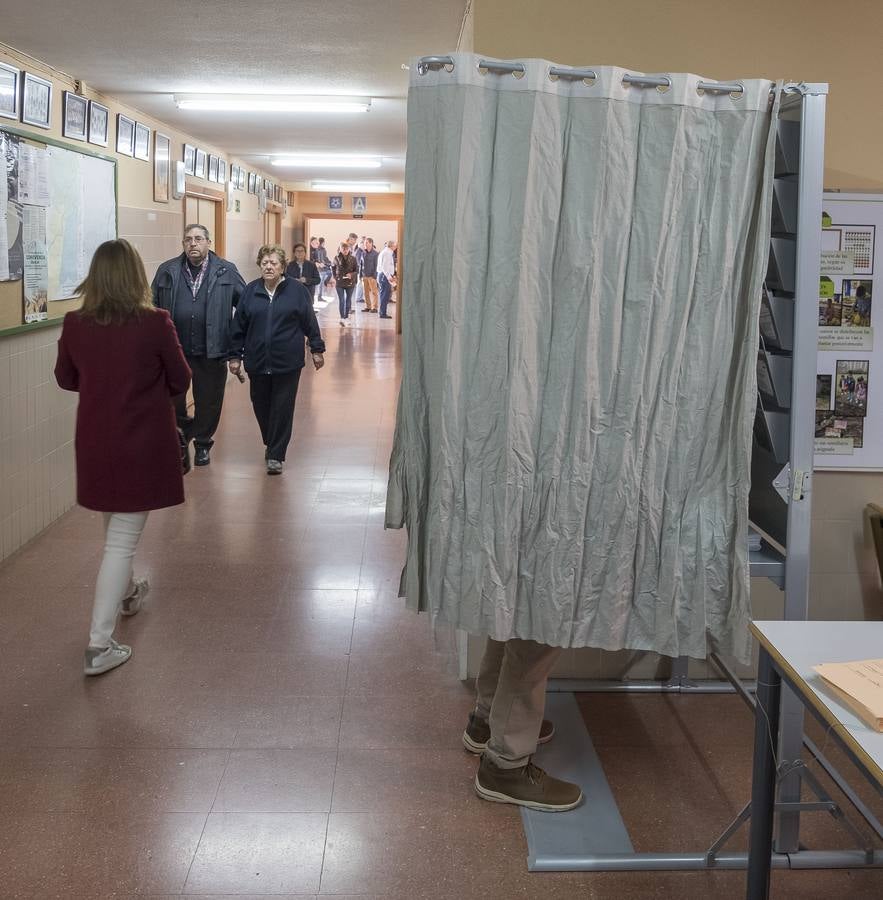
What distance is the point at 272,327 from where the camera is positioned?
7.18 metres

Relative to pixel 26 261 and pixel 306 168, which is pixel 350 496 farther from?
pixel 306 168

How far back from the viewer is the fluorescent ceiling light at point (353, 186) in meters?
18.1

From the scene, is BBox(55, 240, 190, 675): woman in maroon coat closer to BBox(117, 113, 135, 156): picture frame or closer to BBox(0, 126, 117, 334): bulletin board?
BBox(0, 126, 117, 334): bulletin board

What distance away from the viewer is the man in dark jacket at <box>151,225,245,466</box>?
287 inches

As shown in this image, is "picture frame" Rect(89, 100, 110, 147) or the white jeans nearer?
the white jeans

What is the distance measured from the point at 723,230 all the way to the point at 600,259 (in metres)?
0.30

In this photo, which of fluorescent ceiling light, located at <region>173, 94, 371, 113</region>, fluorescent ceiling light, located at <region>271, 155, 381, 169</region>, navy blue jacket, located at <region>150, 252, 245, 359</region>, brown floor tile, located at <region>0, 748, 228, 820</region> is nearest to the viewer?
brown floor tile, located at <region>0, 748, 228, 820</region>

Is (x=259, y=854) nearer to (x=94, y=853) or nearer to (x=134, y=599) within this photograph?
(x=94, y=853)

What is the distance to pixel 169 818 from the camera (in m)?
2.92

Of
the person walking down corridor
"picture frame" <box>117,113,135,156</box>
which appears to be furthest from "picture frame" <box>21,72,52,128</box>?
the person walking down corridor

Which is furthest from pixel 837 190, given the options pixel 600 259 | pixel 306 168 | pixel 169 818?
pixel 306 168

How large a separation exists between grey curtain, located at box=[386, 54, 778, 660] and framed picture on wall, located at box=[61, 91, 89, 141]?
4369 mm

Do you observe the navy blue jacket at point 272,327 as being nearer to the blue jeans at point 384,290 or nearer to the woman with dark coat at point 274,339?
the woman with dark coat at point 274,339

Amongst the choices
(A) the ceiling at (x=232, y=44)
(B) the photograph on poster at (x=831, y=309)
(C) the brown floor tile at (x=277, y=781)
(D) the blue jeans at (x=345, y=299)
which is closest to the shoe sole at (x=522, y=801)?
(C) the brown floor tile at (x=277, y=781)
